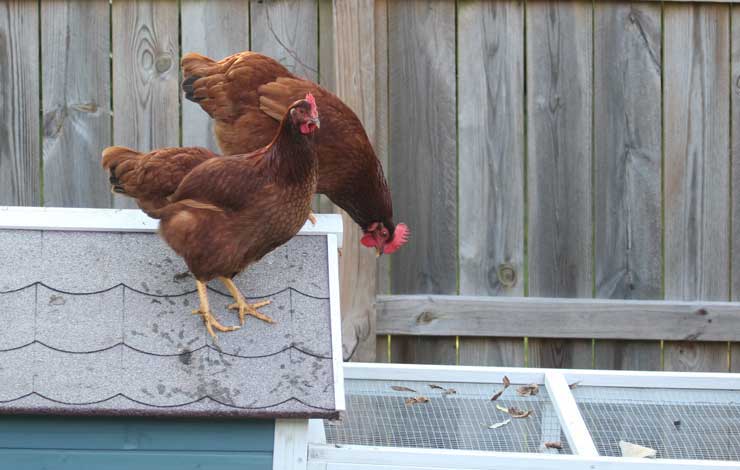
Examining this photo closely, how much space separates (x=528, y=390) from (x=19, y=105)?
210 centimetres

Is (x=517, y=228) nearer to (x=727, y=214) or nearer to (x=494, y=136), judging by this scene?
(x=494, y=136)

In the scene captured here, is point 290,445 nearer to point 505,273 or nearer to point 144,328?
point 144,328

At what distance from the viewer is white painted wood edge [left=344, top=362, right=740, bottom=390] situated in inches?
102

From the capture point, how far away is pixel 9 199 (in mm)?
3605

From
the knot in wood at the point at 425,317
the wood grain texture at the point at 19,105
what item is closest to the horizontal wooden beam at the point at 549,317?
the knot in wood at the point at 425,317

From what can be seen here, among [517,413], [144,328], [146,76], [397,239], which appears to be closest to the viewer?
[144,328]

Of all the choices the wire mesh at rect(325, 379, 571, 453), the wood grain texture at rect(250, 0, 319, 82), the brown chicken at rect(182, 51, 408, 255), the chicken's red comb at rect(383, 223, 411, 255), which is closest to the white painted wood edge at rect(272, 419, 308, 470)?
the wire mesh at rect(325, 379, 571, 453)

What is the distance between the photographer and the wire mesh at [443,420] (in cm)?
232

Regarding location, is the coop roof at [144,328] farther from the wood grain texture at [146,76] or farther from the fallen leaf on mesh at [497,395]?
the wood grain texture at [146,76]

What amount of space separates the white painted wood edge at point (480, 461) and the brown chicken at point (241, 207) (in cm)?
41

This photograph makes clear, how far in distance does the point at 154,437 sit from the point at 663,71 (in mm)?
2376

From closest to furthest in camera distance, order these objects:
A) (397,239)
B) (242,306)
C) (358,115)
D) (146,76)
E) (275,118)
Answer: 1. (242,306)
2. (275,118)
3. (397,239)
4. (358,115)
5. (146,76)

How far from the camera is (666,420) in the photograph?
2.47m

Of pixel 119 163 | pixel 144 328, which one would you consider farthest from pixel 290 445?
pixel 119 163
